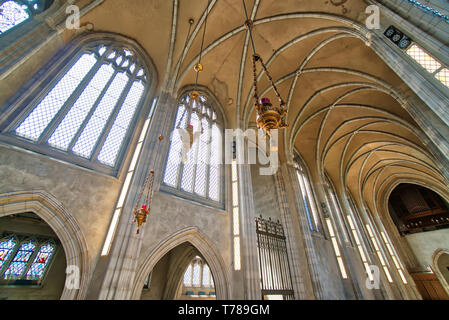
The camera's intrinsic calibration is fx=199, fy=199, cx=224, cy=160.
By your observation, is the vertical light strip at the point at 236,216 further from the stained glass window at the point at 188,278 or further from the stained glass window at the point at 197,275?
the stained glass window at the point at 188,278

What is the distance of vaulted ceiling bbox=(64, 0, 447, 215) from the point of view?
27.6ft

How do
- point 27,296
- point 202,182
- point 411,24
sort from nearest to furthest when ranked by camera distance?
point 411,24 → point 27,296 → point 202,182

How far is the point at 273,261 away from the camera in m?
9.04

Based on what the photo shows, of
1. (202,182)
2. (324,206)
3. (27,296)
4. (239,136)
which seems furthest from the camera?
(324,206)

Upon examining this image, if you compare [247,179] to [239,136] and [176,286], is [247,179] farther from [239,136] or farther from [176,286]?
[176,286]

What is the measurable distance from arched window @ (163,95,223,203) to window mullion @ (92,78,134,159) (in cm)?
222

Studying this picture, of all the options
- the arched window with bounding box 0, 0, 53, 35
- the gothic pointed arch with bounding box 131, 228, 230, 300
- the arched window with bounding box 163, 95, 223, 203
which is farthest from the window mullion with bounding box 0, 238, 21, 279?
the arched window with bounding box 0, 0, 53, 35

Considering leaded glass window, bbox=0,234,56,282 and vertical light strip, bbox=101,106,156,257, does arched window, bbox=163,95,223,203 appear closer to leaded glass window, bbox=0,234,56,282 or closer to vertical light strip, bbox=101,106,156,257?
vertical light strip, bbox=101,106,156,257

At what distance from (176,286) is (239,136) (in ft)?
26.4

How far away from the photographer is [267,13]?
8875 millimetres

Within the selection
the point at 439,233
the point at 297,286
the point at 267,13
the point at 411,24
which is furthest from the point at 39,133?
the point at 439,233

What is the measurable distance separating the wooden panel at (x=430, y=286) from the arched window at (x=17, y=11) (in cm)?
2943

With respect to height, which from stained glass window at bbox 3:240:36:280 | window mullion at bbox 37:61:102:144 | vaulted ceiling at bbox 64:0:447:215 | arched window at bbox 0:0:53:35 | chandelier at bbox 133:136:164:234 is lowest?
stained glass window at bbox 3:240:36:280

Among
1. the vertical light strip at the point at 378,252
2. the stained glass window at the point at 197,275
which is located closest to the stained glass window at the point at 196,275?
the stained glass window at the point at 197,275
